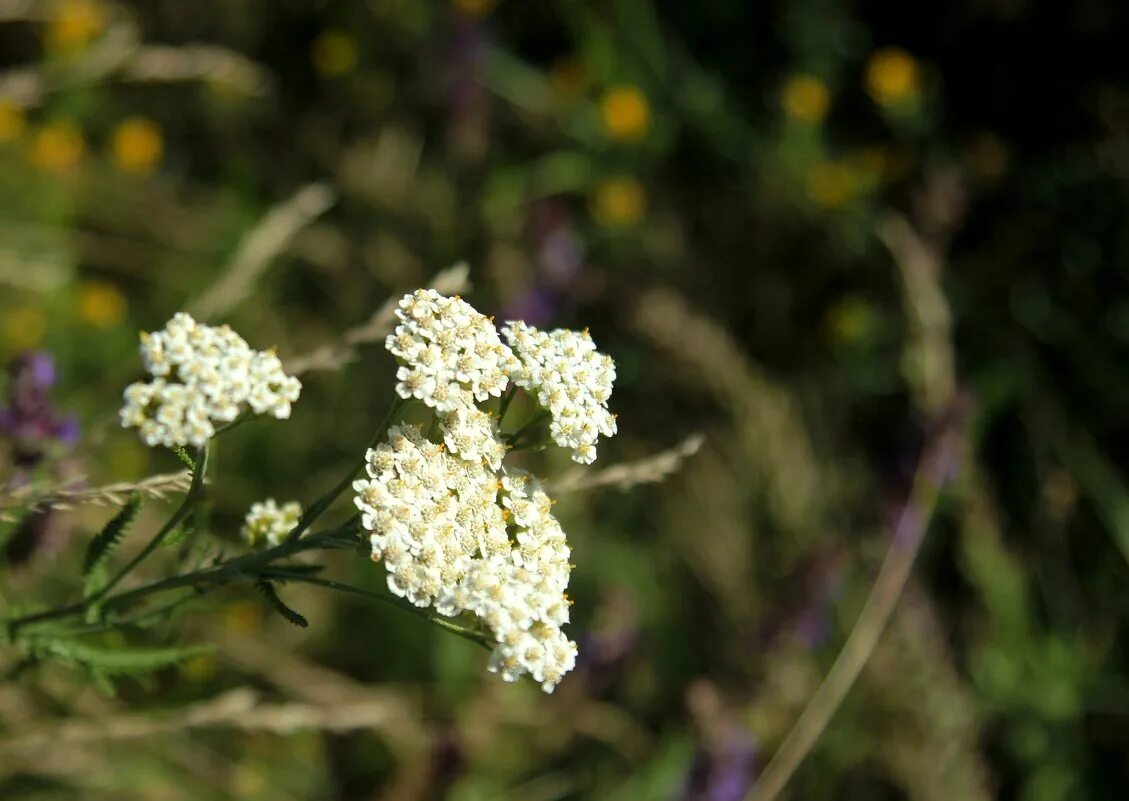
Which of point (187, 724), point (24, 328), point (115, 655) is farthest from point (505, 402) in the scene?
point (24, 328)

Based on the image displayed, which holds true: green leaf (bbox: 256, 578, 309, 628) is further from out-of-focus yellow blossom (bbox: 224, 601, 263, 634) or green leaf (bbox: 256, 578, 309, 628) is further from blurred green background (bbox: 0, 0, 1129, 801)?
out-of-focus yellow blossom (bbox: 224, 601, 263, 634)

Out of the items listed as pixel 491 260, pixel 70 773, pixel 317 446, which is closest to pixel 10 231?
pixel 317 446

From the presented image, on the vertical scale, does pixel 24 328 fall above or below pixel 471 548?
above

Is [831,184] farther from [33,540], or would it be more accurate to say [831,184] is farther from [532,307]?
[33,540]

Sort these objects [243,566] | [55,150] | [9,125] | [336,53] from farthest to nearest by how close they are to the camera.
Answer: [336,53] < [9,125] < [55,150] < [243,566]

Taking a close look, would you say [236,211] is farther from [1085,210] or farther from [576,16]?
[1085,210]

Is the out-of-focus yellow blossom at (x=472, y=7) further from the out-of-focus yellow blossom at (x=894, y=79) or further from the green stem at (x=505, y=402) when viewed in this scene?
the green stem at (x=505, y=402)

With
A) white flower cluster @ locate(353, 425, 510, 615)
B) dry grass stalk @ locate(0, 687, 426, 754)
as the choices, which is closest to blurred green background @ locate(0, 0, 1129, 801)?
dry grass stalk @ locate(0, 687, 426, 754)
